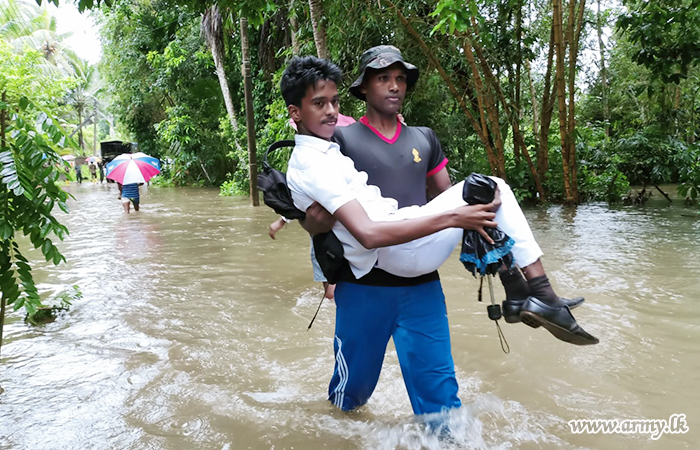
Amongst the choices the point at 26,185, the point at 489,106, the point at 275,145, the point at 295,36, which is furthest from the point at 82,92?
the point at 275,145

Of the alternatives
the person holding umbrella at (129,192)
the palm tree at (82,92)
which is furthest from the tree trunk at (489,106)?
the palm tree at (82,92)

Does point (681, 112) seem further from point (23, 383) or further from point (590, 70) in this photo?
point (23, 383)

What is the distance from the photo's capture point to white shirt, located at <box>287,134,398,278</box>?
2246 millimetres

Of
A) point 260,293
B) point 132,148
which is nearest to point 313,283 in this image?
point 260,293

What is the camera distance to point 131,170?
13.1 m

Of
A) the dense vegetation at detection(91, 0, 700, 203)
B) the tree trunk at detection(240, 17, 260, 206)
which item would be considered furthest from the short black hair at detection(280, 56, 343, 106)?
the tree trunk at detection(240, 17, 260, 206)

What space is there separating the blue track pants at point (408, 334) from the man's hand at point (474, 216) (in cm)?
50

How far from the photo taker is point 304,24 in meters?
11.4

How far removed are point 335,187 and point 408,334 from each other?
75 centimetres

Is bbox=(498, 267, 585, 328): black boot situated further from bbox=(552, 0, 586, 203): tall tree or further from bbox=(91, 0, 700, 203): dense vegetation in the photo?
bbox=(552, 0, 586, 203): tall tree

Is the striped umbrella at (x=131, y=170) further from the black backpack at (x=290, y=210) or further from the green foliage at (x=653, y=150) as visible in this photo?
the black backpack at (x=290, y=210)

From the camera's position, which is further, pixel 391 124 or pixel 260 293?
pixel 260 293

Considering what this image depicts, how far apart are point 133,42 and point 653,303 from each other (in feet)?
76.9

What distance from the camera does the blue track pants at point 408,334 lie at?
248cm
